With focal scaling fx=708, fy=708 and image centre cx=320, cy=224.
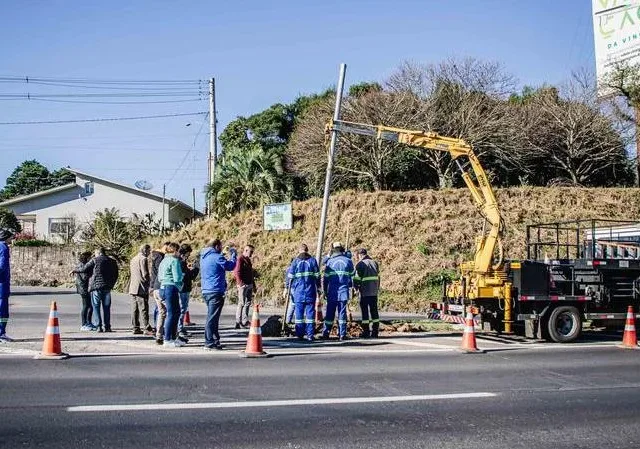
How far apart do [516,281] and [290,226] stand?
15.0 m

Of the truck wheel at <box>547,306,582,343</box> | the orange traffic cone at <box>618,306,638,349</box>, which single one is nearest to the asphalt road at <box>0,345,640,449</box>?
the orange traffic cone at <box>618,306,638,349</box>

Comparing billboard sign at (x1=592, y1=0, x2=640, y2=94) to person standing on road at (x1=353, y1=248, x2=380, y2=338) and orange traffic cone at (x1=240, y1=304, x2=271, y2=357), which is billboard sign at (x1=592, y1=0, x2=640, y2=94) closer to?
person standing on road at (x1=353, y1=248, x2=380, y2=338)

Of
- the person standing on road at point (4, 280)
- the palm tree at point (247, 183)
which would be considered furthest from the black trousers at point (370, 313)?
the palm tree at point (247, 183)

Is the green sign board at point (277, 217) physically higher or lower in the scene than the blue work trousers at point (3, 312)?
higher

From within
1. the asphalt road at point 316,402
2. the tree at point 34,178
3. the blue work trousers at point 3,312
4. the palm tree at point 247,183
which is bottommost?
the asphalt road at point 316,402

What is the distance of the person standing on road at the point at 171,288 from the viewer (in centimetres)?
1197

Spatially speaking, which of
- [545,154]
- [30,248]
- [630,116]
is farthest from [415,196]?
[30,248]

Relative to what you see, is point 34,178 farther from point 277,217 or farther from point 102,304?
point 102,304

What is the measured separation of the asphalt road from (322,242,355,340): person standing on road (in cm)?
235

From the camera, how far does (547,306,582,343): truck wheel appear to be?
46.7ft

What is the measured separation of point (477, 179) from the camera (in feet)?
51.5

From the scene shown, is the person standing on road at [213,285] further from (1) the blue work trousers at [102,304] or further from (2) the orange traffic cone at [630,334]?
(2) the orange traffic cone at [630,334]

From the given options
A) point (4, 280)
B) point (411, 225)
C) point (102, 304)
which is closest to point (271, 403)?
point (4, 280)

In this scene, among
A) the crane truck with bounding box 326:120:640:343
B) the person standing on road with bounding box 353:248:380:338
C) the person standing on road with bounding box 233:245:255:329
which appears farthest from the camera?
the person standing on road with bounding box 233:245:255:329
